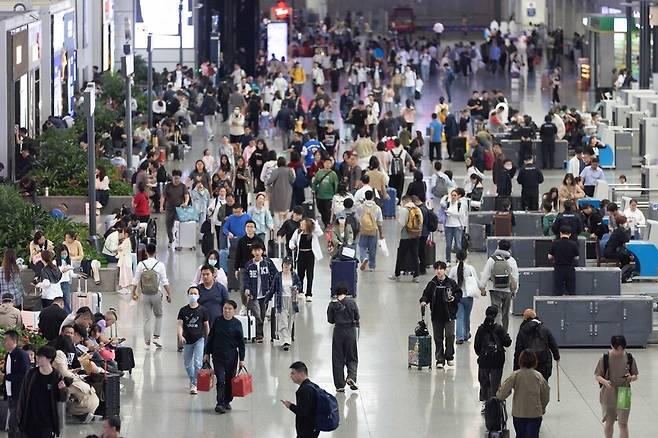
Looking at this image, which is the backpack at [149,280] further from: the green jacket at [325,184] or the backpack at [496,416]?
the green jacket at [325,184]

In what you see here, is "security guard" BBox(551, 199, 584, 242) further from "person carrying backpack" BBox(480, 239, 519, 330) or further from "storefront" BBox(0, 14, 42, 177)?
"storefront" BBox(0, 14, 42, 177)

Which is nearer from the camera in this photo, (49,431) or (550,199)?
(49,431)

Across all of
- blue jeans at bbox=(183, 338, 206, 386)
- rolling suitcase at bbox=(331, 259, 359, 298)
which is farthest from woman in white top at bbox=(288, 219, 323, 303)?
blue jeans at bbox=(183, 338, 206, 386)

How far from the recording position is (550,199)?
1080 inches

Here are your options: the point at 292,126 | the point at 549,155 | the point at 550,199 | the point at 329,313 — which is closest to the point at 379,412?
the point at 329,313

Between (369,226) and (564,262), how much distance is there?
3574 millimetres

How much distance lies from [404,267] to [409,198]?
3.27 feet

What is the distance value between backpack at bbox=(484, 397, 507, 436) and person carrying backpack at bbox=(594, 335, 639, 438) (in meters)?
0.93

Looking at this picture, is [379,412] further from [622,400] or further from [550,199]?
[550,199]

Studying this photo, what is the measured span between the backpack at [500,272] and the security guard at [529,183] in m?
9.43

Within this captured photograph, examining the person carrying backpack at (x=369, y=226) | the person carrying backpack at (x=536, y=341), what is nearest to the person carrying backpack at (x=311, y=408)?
the person carrying backpack at (x=536, y=341)

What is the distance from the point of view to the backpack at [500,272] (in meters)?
21.3

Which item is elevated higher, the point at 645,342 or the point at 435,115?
the point at 435,115

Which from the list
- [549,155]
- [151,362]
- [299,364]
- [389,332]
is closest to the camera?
[299,364]
